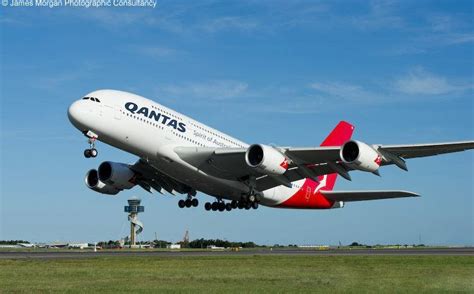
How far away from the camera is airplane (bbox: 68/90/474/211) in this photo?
36906 millimetres

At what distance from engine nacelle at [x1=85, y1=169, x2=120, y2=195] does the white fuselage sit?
28.2 ft

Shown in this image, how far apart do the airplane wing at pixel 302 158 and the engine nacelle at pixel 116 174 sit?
8.54 meters

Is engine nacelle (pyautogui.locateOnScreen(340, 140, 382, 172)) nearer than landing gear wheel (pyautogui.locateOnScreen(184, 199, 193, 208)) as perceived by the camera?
Yes

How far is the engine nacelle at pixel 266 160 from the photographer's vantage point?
38.0 metres

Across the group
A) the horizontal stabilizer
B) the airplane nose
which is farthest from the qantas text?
the horizontal stabilizer

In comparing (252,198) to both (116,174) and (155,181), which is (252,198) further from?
(116,174)

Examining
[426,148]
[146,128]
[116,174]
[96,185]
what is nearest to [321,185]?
[426,148]

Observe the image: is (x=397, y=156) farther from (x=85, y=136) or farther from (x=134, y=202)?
(x=134, y=202)

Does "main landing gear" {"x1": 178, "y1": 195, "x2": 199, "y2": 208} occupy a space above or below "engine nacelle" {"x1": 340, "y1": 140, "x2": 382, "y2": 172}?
below

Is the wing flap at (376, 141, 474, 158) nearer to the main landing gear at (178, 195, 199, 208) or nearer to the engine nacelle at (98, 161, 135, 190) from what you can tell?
the main landing gear at (178, 195, 199, 208)

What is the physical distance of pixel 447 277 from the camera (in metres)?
25.4

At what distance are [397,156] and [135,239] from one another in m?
84.0

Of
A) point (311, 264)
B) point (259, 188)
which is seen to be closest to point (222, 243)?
point (259, 188)

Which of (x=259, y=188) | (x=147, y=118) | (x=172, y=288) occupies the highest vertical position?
(x=147, y=118)
